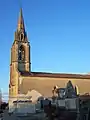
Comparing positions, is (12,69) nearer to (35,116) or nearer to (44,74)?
(44,74)

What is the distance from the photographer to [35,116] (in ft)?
138

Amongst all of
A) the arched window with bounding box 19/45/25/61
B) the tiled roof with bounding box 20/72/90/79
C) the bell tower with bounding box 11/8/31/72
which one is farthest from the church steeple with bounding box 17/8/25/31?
the tiled roof with bounding box 20/72/90/79

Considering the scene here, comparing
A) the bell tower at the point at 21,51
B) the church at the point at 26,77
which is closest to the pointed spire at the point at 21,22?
the church at the point at 26,77

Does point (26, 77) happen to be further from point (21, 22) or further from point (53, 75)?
point (21, 22)

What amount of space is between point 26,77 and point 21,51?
28.4ft

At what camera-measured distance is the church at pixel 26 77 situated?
260 ft

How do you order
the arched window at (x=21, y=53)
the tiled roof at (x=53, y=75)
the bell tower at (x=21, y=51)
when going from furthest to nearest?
the arched window at (x=21, y=53) < the bell tower at (x=21, y=51) < the tiled roof at (x=53, y=75)

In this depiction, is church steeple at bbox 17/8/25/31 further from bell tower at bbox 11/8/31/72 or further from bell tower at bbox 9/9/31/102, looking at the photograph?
bell tower at bbox 9/9/31/102

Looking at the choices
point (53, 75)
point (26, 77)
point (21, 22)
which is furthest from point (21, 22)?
point (53, 75)

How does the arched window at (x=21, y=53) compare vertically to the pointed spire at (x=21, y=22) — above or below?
below

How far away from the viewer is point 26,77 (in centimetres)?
7944

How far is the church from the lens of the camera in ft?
260

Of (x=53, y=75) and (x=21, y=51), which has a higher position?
(x=21, y=51)

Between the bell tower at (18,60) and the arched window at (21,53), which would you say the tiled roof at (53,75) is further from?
Result: the arched window at (21,53)
